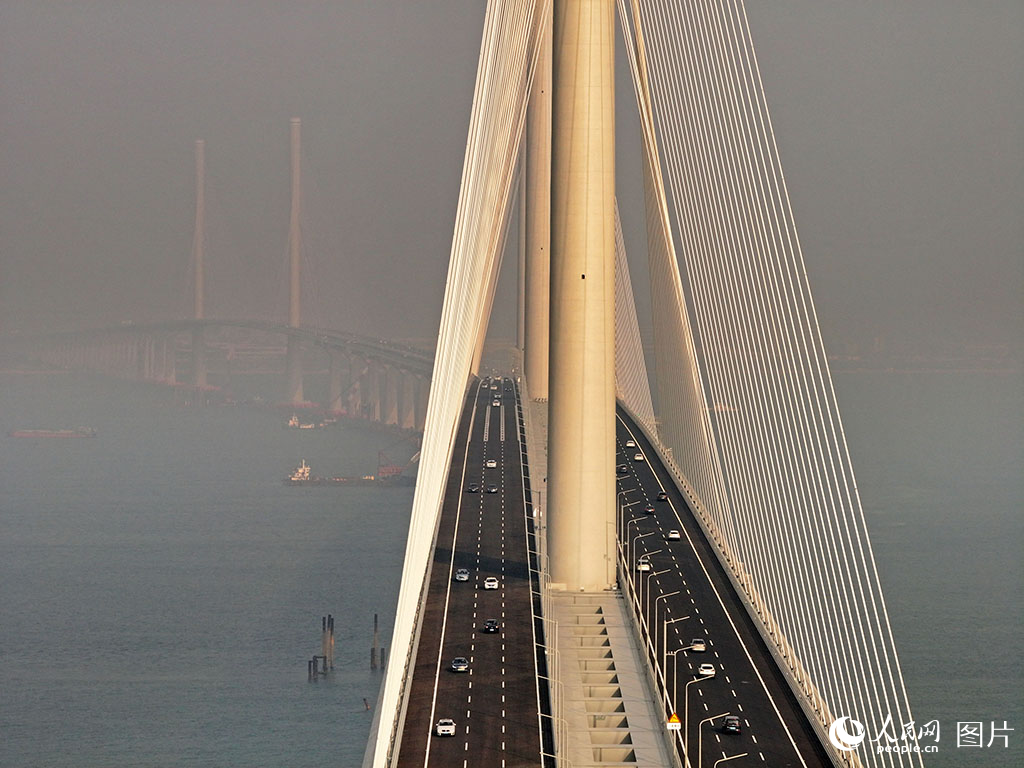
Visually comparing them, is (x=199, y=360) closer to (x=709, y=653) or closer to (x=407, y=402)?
(x=407, y=402)

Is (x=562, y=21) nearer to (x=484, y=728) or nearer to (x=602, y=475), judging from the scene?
(x=602, y=475)

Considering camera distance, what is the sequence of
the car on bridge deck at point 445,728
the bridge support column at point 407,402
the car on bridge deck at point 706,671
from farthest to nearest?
the bridge support column at point 407,402 < the car on bridge deck at point 706,671 < the car on bridge deck at point 445,728

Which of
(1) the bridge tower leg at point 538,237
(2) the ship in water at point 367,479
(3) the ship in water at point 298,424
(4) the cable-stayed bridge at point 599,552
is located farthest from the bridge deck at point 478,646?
(3) the ship in water at point 298,424

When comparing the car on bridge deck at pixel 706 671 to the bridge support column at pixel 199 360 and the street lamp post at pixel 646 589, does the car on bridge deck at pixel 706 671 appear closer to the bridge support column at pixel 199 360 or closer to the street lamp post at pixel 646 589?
the street lamp post at pixel 646 589

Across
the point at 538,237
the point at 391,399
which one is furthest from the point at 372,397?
the point at 538,237

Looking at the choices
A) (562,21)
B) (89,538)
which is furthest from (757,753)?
(89,538)

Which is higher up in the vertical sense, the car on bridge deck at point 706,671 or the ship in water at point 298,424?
the ship in water at point 298,424

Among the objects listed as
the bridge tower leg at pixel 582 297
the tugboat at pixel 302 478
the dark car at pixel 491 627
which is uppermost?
the tugboat at pixel 302 478
